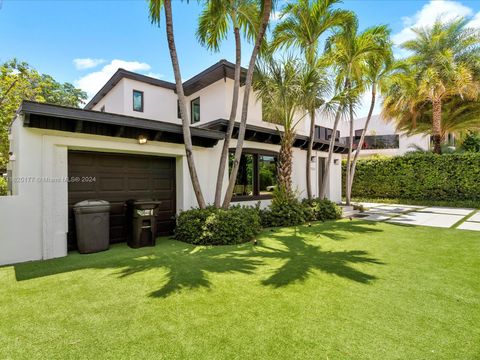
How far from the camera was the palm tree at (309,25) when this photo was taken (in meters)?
8.51

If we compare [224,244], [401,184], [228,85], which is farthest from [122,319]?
[401,184]

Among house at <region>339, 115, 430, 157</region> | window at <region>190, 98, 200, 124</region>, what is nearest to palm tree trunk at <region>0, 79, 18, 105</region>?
window at <region>190, 98, 200, 124</region>

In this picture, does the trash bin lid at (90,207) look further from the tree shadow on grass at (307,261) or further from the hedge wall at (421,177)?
the hedge wall at (421,177)

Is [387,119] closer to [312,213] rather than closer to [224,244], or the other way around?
[312,213]

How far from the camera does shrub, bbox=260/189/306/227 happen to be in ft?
28.1

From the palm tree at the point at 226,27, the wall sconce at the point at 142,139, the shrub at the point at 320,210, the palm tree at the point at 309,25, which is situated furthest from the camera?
the shrub at the point at 320,210

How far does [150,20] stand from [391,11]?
8.31m

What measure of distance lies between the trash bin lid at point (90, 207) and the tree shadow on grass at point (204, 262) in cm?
96

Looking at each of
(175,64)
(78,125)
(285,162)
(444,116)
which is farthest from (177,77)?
(444,116)

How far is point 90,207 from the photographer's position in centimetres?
559

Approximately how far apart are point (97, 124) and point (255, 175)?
575 centimetres

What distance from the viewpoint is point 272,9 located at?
7141 millimetres

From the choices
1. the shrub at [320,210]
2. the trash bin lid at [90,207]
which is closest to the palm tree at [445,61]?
the shrub at [320,210]

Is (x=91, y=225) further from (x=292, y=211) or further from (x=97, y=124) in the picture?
(x=292, y=211)
